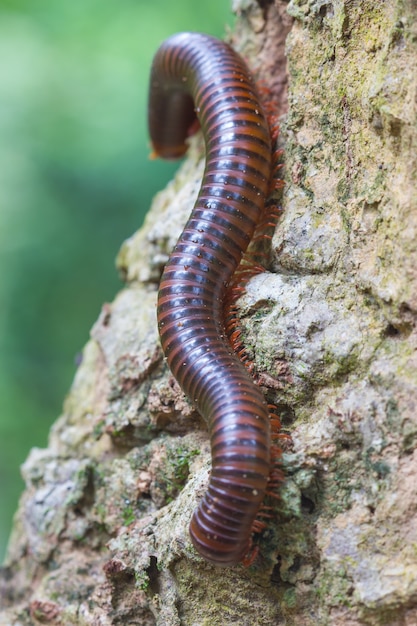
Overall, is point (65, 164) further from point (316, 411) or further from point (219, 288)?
point (316, 411)

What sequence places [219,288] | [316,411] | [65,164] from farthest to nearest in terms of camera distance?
[65,164] < [219,288] < [316,411]

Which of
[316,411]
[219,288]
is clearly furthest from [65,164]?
[316,411]

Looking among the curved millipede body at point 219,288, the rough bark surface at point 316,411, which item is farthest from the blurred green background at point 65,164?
the rough bark surface at point 316,411

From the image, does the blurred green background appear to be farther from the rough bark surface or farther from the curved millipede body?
the rough bark surface

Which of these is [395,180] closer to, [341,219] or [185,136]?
[341,219]

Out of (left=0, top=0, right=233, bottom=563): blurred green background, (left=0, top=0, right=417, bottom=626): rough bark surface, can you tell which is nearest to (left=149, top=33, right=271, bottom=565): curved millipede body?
(left=0, top=0, right=417, bottom=626): rough bark surface

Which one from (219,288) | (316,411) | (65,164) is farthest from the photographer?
(65,164)

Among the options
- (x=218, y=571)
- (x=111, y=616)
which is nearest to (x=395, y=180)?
(x=218, y=571)
